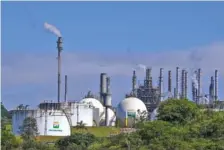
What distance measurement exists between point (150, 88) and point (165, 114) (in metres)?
50.1

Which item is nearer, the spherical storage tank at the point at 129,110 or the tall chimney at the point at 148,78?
the spherical storage tank at the point at 129,110

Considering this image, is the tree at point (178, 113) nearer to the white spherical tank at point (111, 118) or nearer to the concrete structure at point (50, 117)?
the concrete structure at point (50, 117)

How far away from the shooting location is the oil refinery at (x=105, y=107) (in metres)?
98.5

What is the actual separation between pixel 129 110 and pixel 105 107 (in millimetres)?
8809

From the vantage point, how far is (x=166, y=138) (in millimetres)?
64000

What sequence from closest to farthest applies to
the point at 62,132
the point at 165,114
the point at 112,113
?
the point at 165,114 < the point at 62,132 < the point at 112,113

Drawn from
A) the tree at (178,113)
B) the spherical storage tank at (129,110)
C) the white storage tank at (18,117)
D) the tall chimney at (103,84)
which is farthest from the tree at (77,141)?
the tall chimney at (103,84)

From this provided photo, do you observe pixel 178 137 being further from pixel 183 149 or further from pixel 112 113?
pixel 112 113

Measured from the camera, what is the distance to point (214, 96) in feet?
435

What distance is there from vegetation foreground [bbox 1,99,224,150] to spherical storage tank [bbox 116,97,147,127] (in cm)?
3285

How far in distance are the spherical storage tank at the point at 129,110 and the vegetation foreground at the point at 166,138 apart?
32.9m

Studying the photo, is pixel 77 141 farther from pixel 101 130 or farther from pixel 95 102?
pixel 95 102

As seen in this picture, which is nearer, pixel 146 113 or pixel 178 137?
pixel 178 137

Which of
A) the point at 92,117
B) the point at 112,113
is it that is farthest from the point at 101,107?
the point at 92,117
